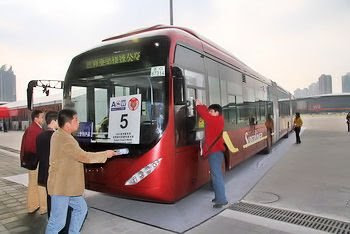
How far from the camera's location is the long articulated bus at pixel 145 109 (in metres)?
4.86

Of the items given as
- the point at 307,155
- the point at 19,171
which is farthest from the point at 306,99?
the point at 19,171

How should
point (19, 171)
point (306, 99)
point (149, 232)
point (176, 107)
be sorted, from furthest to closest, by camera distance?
point (306, 99) → point (19, 171) → point (176, 107) → point (149, 232)

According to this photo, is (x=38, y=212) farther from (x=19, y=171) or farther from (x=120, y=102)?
(x=19, y=171)

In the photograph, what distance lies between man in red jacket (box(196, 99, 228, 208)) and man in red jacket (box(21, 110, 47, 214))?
2.88 m

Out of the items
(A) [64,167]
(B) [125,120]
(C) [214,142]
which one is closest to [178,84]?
(B) [125,120]

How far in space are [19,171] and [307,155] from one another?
10.5 m

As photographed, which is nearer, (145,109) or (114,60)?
(145,109)

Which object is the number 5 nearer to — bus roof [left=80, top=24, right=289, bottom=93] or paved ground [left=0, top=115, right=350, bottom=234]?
bus roof [left=80, top=24, right=289, bottom=93]

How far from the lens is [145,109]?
4.91 meters

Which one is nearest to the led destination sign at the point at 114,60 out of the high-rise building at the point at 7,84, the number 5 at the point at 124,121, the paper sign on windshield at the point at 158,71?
the paper sign on windshield at the point at 158,71

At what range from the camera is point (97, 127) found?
539 centimetres

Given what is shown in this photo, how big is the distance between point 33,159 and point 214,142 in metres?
3.20

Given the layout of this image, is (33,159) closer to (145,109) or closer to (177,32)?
(145,109)

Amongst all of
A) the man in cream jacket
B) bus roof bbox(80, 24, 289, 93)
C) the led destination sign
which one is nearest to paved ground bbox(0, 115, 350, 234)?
the man in cream jacket
